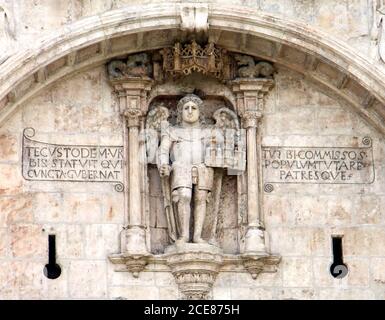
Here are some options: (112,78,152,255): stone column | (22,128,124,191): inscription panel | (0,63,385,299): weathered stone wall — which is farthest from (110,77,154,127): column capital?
(22,128,124,191): inscription panel

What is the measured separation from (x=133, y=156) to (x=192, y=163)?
595mm

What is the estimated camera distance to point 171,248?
1939cm

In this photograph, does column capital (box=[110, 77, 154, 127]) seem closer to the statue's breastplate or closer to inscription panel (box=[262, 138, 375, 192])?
the statue's breastplate

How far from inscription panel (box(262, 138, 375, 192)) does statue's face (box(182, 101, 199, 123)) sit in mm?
785

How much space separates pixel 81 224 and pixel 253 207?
1.73m

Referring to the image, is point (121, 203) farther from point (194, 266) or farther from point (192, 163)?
point (194, 266)

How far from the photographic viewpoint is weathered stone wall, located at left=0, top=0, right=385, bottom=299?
1925 cm

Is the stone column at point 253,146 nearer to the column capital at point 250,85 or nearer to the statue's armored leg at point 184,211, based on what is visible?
the column capital at point 250,85

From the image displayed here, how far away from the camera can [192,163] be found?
19.5 metres

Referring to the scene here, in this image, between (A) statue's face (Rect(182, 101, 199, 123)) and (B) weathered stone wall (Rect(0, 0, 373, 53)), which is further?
(A) statue's face (Rect(182, 101, 199, 123))

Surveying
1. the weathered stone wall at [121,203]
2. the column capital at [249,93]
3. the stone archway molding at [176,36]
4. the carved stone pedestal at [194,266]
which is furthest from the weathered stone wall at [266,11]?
the carved stone pedestal at [194,266]
